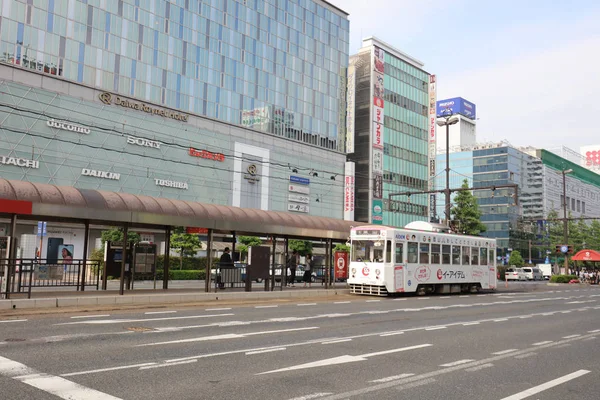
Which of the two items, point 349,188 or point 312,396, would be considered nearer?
point 312,396

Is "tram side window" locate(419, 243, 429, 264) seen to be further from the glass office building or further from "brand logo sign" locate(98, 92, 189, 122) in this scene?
the glass office building

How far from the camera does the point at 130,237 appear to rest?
137 ft

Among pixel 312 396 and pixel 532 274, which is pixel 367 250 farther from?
pixel 532 274

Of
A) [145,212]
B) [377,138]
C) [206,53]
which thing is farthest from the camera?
[377,138]

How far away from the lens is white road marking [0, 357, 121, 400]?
604cm

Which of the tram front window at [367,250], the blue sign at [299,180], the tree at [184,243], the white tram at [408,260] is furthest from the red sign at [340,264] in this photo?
the blue sign at [299,180]

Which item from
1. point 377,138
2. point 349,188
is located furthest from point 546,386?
point 377,138

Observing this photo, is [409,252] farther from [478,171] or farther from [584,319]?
[478,171]

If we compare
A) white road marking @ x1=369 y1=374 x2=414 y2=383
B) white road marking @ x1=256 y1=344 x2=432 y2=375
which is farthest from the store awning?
white road marking @ x1=369 y1=374 x2=414 y2=383

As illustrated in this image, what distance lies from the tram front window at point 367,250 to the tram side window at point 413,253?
138 centimetres

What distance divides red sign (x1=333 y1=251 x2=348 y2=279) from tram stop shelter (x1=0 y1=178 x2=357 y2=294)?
10.9ft

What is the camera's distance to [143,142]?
A: 5344cm

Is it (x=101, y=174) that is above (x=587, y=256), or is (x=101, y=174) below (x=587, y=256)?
above

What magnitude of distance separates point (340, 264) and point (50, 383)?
77.7 feet
